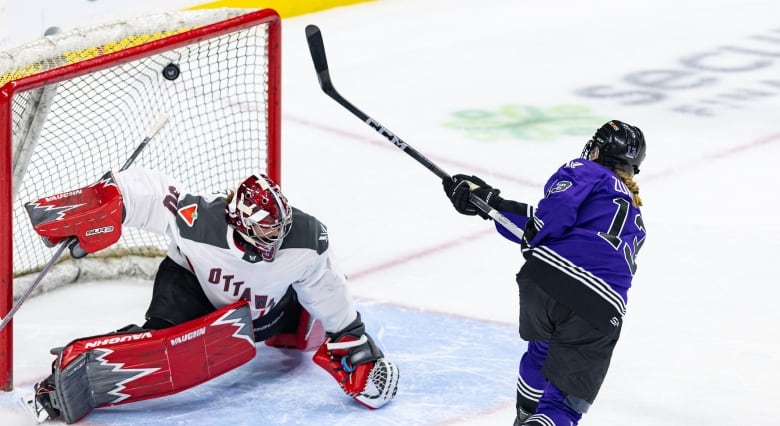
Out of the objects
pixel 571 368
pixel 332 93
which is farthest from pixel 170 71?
pixel 571 368

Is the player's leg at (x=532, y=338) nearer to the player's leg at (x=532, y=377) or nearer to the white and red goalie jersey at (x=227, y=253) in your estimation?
the player's leg at (x=532, y=377)

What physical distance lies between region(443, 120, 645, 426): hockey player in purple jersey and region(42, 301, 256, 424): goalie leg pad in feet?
2.64

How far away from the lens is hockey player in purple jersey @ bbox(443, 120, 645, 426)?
9.68ft

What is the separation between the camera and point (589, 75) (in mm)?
6641

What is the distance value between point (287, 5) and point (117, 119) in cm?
275

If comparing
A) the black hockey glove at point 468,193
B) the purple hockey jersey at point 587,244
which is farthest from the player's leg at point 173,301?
the purple hockey jersey at point 587,244

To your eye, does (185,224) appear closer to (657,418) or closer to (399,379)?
(399,379)

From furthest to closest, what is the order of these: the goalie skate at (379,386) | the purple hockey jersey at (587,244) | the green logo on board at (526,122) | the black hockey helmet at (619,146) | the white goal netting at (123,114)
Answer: the green logo on board at (526,122), the white goal netting at (123,114), the goalie skate at (379,386), the black hockey helmet at (619,146), the purple hockey jersey at (587,244)

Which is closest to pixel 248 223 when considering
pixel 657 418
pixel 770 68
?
pixel 657 418

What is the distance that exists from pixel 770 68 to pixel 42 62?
4.27 meters

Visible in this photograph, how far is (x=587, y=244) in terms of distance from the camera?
2953 mm

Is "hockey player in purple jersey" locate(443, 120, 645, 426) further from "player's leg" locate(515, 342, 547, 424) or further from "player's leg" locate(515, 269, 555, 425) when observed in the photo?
"player's leg" locate(515, 342, 547, 424)

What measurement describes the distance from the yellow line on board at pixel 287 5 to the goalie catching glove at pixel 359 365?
330cm

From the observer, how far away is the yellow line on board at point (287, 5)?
6.64 metres
